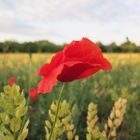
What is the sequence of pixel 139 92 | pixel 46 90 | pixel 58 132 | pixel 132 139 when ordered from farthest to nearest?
pixel 139 92
pixel 132 139
pixel 58 132
pixel 46 90

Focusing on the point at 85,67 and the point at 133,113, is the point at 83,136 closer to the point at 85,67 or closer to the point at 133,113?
the point at 133,113

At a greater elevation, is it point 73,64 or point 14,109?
point 73,64

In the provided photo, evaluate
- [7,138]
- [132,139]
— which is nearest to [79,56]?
[7,138]

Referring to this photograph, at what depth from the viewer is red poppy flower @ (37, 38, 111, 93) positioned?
4.75 ft

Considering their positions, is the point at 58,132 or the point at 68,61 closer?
the point at 68,61

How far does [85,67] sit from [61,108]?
1.17 feet

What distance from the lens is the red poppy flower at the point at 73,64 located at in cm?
145

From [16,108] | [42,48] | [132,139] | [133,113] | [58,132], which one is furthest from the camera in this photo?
[42,48]

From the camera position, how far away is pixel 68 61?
1.46m

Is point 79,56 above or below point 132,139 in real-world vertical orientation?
above

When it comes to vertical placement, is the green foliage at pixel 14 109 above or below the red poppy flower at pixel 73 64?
below

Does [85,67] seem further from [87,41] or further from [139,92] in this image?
[139,92]

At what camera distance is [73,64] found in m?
1.44

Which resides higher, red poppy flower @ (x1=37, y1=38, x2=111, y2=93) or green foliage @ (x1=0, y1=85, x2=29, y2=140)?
red poppy flower @ (x1=37, y1=38, x2=111, y2=93)
